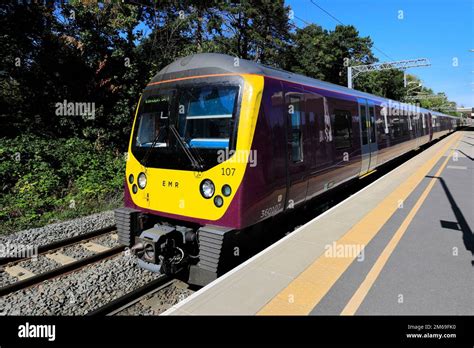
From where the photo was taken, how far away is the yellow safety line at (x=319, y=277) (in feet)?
10.9

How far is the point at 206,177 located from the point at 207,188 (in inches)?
5.7

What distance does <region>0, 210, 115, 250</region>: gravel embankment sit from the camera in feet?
20.7

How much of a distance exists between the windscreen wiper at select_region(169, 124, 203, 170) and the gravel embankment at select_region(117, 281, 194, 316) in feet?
5.67

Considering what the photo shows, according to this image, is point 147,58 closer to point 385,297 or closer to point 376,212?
point 376,212

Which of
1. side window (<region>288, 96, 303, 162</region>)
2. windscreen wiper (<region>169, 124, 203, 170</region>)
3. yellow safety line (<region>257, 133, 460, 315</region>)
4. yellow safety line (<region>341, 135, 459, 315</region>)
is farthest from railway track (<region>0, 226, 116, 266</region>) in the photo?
yellow safety line (<region>341, 135, 459, 315</region>)

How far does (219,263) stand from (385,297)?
6.12 feet

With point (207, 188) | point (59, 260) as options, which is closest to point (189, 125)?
point (207, 188)

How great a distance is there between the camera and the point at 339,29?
45062 millimetres

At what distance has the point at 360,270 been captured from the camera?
13.7 ft

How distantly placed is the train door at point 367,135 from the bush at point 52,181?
690cm

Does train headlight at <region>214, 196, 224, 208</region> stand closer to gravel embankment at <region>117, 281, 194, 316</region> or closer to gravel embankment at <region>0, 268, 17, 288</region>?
gravel embankment at <region>117, 281, 194, 316</region>

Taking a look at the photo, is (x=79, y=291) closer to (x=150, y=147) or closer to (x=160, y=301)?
(x=160, y=301)

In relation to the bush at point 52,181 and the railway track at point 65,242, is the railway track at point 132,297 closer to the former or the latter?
the railway track at point 65,242
